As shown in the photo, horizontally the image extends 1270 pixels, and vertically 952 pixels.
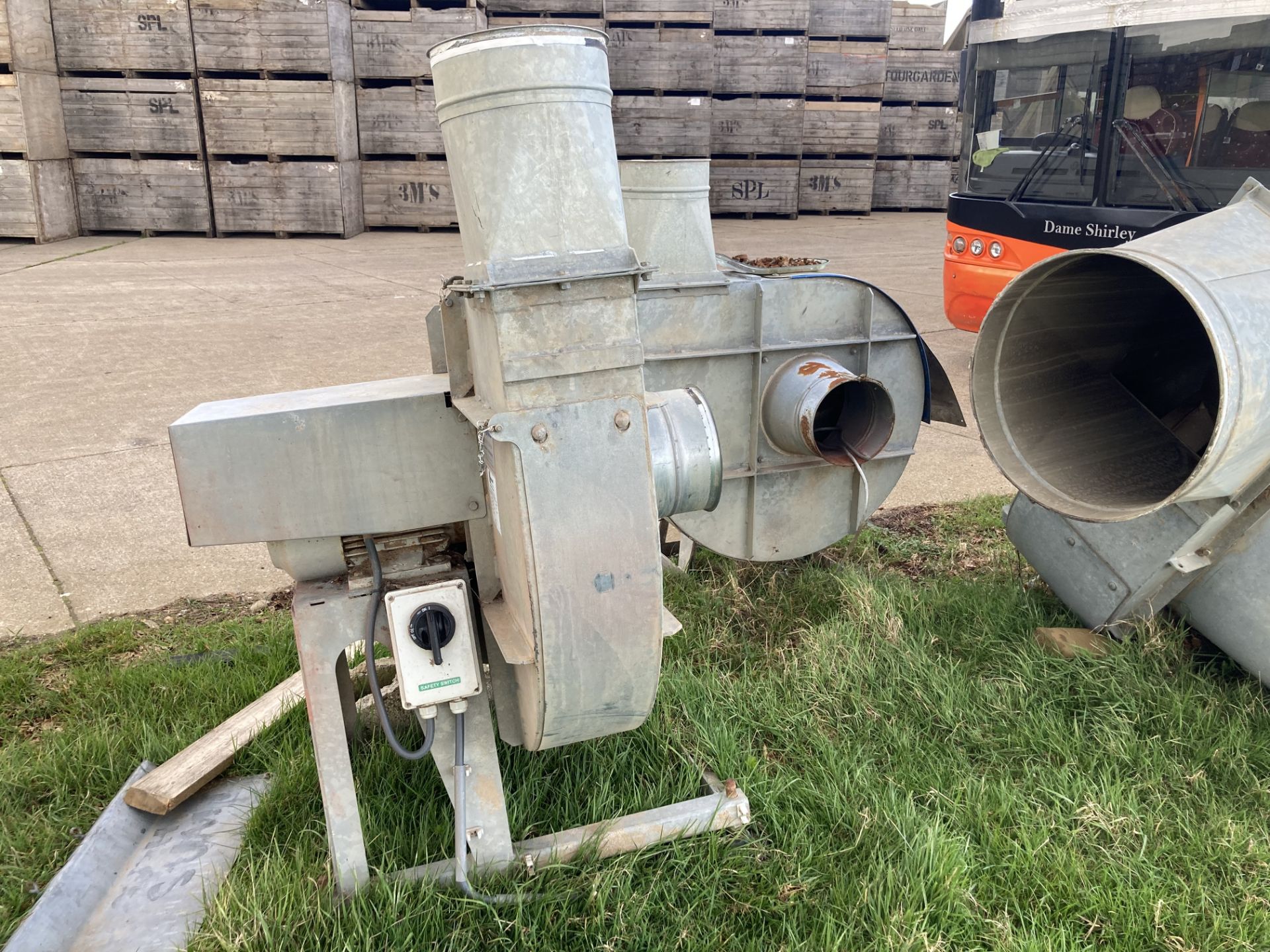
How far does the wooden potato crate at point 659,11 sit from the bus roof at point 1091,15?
503 cm

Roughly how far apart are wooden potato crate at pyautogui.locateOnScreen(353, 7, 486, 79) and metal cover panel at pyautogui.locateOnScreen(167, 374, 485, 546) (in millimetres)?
7926

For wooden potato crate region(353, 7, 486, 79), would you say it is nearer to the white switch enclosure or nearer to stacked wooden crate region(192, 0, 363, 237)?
stacked wooden crate region(192, 0, 363, 237)

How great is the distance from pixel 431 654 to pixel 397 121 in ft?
27.6

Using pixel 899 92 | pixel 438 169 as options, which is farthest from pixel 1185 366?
pixel 899 92

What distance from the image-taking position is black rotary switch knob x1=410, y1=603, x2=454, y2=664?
5.40ft

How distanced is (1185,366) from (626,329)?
205 cm

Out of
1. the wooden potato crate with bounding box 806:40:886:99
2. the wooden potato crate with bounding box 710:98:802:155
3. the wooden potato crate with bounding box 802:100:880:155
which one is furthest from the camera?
the wooden potato crate with bounding box 802:100:880:155

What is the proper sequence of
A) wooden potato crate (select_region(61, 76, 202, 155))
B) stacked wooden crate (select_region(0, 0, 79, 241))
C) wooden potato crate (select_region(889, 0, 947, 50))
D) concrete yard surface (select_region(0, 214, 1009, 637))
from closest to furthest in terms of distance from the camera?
concrete yard surface (select_region(0, 214, 1009, 637)) < stacked wooden crate (select_region(0, 0, 79, 241)) < wooden potato crate (select_region(61, 76, 202, 155)) < wooden potato crate (select_region(889, 0, 947, 50))

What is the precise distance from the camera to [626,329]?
145cm

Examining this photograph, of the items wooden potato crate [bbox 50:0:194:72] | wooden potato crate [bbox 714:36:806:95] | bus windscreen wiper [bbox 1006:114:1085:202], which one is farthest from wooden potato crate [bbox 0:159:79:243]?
bus windscreen wiper [bbox 1006:114:1085:202]

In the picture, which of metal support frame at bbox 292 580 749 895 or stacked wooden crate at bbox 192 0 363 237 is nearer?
metal support frame at bbox 292 580 749 895

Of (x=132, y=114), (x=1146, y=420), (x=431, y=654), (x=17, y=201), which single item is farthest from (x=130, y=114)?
(x=1146, y=420)

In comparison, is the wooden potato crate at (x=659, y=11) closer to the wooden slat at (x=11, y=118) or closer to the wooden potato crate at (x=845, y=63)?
the wooden potato crate at (x=845, y=63)

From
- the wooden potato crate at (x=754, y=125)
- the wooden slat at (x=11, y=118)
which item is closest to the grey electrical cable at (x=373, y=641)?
the wooden slat at (x=11, y=118)
